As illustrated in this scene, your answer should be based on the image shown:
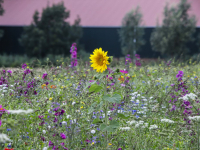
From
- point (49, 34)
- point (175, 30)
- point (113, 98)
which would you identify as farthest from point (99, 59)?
point (175, 30)

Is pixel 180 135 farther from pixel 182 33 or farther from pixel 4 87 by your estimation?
pixel 182 33

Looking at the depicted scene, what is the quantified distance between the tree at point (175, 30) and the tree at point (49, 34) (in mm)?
6109

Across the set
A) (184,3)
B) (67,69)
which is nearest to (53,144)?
(67,69)

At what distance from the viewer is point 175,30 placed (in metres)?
15.7

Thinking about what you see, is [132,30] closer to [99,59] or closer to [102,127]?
[99,59]

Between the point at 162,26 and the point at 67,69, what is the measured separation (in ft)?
39.1

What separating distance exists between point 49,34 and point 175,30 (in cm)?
829

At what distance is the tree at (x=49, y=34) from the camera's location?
1447cm

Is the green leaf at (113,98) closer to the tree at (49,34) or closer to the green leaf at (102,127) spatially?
the green leaf at (102,127)

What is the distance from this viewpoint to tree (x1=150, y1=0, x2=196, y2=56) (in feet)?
51.5

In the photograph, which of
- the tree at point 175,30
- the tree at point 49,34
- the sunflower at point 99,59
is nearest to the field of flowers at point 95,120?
the sunflower at point 99,59

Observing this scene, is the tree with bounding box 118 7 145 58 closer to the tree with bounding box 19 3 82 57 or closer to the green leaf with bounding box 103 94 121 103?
the tree with bounding box 19 3 82 57

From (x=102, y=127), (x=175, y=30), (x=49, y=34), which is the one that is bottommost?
(x=102, y=127)

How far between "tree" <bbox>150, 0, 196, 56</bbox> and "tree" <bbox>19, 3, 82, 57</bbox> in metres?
6.11
